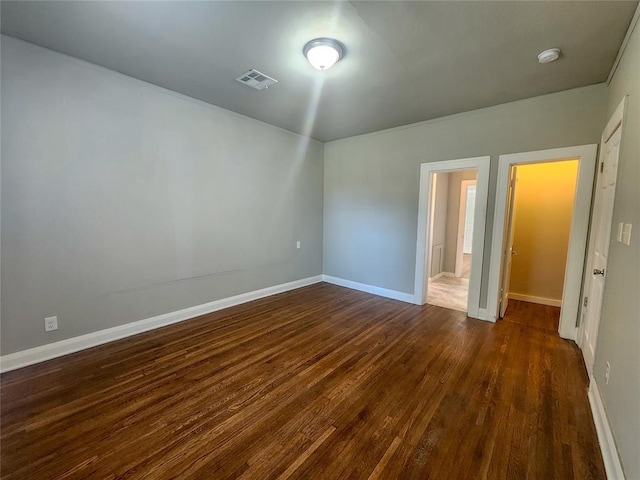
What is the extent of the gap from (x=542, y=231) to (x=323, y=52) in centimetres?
417

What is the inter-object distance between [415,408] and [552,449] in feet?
2.54

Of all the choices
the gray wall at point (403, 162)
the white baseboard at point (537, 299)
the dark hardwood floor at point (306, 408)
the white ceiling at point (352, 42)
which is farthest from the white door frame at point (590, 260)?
the white baseboard at point (537, 299)

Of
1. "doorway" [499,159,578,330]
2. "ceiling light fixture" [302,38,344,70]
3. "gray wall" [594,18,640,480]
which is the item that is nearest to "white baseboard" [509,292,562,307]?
"doorway" [499,159,578,330]

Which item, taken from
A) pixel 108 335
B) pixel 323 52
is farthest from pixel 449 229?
pixel 108 335

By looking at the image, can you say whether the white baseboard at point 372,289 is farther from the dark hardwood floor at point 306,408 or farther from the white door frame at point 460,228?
the white door frame at point 460,228

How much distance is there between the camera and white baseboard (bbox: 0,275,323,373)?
232 centimetres

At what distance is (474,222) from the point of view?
3451 mm

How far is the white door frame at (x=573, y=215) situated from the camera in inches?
109

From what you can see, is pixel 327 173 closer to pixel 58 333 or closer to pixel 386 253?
pixel 386 253

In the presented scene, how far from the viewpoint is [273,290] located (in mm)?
4473

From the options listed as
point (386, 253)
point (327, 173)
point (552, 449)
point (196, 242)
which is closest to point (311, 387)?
point (552, 449)

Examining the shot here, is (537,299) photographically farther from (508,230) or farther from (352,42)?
(352,42)

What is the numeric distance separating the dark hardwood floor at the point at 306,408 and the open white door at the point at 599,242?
0.33 meters

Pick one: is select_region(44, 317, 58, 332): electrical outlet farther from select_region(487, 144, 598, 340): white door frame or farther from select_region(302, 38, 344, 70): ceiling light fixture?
select_region(487, 144, 598, 340): white door frame
